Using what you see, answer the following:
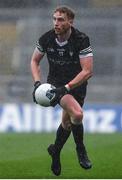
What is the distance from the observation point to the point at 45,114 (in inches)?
712

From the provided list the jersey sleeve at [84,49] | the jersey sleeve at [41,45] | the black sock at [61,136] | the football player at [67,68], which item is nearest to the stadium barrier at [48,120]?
the black sock at [61,136]

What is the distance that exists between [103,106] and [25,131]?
5.93 feet

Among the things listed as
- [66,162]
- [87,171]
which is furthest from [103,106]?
[87,171]

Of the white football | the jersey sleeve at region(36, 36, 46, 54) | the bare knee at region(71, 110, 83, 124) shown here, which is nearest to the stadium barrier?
the jersey sleeve at region(36, 36, 46, 54)

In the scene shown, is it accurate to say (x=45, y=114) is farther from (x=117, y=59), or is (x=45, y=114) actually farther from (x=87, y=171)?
(x=87, y=171)

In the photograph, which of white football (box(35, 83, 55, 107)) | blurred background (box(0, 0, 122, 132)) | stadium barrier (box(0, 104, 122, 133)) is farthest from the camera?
blurred background (box(0, 0, 122, 132))

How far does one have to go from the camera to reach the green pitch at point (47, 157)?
10060mm

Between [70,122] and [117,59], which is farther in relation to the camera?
[117,59]

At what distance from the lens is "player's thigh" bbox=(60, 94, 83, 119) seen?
9.35 meters

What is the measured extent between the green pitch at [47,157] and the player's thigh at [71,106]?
80 cm

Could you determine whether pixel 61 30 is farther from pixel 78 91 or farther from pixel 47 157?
pixel 47 157

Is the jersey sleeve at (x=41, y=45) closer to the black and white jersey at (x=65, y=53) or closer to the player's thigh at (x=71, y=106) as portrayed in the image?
A: the black and white jersey at (x=65, y=53)

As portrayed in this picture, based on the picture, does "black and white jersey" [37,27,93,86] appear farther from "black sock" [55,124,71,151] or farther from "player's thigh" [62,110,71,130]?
"black sock" [55,124,71,151]

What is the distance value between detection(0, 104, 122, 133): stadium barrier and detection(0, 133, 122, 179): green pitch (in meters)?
0.63
